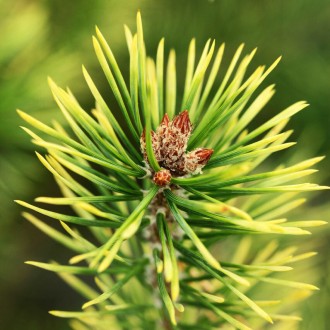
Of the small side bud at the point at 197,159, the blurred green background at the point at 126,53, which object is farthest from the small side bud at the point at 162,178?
the blurred green background at the point at 126,53

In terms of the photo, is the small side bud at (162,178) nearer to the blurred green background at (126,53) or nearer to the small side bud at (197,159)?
the small side bud at (197,159)

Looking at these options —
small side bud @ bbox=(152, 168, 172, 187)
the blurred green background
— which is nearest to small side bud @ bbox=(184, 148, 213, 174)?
small side bud @ bbox=(152, 168, 172, 187)

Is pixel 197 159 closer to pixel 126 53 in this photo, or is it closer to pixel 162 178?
pixel 162 178

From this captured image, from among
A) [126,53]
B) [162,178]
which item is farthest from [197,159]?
[126,53]

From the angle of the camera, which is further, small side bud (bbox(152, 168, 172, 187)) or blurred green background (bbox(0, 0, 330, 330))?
blurred green background (bbox(0, 0, 330, 330))

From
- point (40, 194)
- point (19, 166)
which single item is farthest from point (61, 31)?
point (40, 194)

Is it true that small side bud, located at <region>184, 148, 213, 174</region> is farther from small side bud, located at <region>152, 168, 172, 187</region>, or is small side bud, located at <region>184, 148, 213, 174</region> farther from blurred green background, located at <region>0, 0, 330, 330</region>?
blurred green background, located at <region>0, 0, 330, 330</region>
